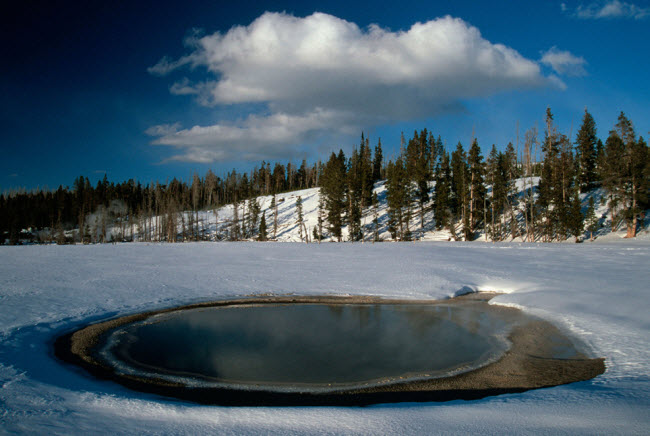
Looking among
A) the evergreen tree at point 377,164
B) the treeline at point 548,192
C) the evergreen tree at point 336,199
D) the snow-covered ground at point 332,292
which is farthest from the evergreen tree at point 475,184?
the evergreen tree at point 377,164

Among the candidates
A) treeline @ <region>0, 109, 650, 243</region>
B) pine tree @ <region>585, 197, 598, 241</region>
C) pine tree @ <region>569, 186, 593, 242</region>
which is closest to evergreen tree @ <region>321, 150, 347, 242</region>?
treeline @ <region>0, 109, 650, 243</region>

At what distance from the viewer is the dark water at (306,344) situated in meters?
7.98

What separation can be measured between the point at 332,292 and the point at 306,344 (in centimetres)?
658

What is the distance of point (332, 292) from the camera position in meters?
16.4

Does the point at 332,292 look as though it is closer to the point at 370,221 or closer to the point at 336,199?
the point at 336,199

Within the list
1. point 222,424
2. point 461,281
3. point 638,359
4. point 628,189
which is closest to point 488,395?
point 638,359

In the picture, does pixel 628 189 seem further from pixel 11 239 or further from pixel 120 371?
pixel 11 239

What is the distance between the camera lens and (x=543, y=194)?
50.5 m

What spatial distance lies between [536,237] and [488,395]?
164 ft

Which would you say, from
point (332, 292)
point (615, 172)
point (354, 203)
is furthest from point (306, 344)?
point (354, 203)

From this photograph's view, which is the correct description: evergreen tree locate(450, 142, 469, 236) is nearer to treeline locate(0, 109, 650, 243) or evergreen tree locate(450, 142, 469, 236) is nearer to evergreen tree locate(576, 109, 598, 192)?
treeline locate(0, 109, 650, 243)

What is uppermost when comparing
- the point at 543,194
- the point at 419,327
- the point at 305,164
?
the point at 305,164

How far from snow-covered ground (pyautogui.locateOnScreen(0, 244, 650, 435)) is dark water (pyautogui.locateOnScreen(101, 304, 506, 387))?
5.39 ft

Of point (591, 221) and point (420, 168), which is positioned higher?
point (420, 168)
